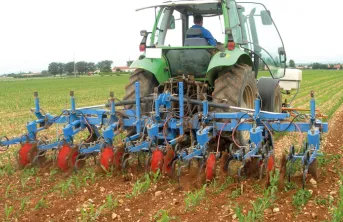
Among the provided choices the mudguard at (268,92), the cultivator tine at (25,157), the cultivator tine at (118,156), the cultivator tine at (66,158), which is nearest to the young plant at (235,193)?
the cultivator tine at (118,156)

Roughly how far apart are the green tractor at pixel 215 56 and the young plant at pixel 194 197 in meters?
1.36

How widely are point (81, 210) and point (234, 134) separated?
2.14 metres

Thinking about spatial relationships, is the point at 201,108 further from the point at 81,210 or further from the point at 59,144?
the point at 81,210

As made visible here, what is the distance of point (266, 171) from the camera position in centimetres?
421

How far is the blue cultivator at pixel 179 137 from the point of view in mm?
4371

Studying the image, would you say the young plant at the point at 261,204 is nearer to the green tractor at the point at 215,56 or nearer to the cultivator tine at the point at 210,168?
the cultivator tine at the point at 210,168

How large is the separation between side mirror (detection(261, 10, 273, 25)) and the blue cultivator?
203 cm

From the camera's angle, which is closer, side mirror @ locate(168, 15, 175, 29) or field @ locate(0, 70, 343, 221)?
field @ locate(0, 70, 343, 221)

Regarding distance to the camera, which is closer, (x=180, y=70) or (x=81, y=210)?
(x=81, y=210)

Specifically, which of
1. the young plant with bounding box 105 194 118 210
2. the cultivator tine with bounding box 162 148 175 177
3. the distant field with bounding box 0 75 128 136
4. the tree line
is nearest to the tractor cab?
the cultivator tine with bounding box 162 148 175 177

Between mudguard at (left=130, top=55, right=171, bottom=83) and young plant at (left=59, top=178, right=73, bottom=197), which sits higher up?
mudguard at (left=130, top=55, right=171, bottom=83)

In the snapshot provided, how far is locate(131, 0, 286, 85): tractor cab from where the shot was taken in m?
5.27

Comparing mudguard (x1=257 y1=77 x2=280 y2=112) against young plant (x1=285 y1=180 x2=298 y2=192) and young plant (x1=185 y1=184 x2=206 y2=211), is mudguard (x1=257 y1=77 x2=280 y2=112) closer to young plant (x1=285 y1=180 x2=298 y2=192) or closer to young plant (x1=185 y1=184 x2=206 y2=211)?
young plant (x1=285 y1=180 x2=298 y2=192)

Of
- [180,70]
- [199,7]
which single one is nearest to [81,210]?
[180,70]
